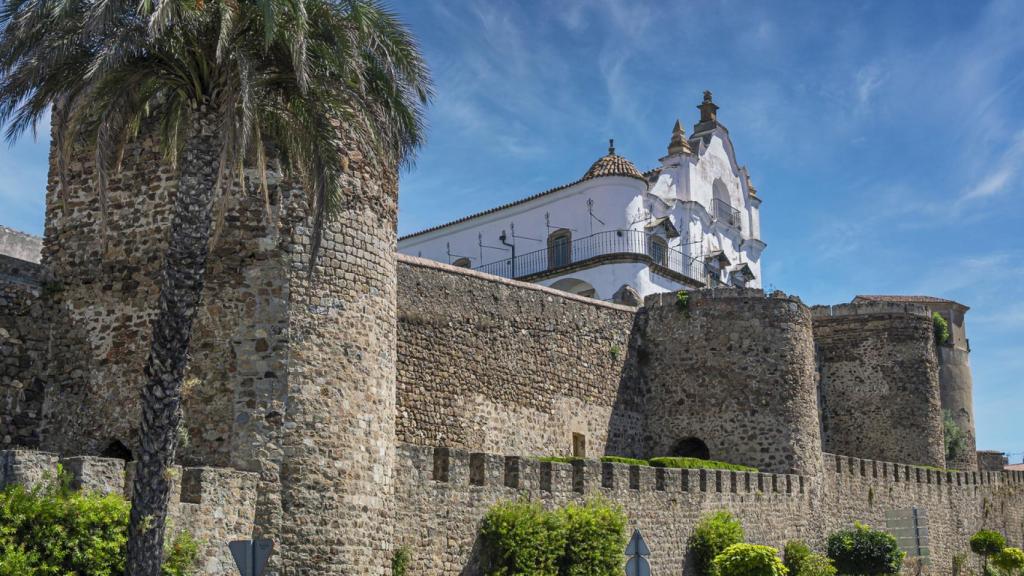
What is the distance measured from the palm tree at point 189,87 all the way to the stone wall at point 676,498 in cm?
606

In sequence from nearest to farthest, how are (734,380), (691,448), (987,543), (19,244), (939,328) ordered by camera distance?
(19,244) → (734,380) → (691,448) → (987,543) → (939,328)

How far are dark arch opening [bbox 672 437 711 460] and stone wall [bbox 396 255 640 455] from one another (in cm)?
111

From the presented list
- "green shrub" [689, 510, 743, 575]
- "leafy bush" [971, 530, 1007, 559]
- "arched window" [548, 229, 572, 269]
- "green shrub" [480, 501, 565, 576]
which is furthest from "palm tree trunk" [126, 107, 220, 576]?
"leafy bush" [971, 530, 1007, 559]

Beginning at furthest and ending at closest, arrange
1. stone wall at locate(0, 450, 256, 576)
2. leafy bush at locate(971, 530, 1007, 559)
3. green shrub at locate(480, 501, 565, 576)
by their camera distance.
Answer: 1. leafy bush at locate(971, 530, 1007, 559)
2. green shrub at locate(480, 501, 565, 576)
3. stone wall at locate(0, 450, 256, 576)

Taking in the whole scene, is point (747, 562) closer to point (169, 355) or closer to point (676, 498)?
point (676, 498)

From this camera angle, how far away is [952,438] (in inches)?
1714

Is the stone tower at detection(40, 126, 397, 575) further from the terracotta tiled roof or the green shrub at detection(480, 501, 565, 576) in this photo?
the terracotta tiled roof

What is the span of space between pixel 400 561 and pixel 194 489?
4.16 metres

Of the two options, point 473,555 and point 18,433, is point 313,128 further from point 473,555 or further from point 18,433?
point 473,555

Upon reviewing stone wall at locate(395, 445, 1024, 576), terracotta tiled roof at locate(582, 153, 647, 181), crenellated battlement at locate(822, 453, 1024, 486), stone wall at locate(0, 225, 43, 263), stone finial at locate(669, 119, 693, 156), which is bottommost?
stone wall at locate(395, 445, 1024, 576)

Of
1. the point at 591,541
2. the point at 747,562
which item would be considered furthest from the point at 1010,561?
the point at 591,541

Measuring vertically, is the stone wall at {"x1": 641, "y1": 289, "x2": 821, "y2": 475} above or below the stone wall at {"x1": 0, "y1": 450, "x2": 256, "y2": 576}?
above

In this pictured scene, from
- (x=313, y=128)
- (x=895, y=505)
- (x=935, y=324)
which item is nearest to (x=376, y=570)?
Answer: (x=313, y=128)

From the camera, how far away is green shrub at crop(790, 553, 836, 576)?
28109 mm
